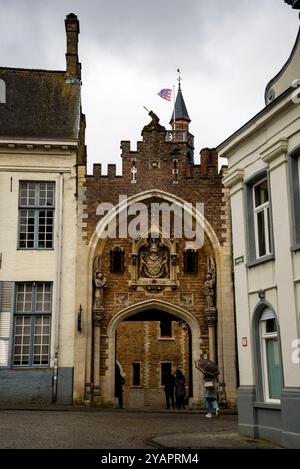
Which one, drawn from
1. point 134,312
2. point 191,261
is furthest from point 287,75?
point 134,312

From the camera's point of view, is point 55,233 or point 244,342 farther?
point 55,233

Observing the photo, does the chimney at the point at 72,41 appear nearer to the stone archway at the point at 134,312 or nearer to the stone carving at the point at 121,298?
the stone carving at the point at 121,298

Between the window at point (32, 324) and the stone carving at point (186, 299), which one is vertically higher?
the stone carving at point (186, 299)

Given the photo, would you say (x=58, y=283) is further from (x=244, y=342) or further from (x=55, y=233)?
(x=244, y=342)

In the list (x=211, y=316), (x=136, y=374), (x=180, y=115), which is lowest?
(x=136, y=374)

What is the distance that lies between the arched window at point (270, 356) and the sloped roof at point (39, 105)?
39.2 ft

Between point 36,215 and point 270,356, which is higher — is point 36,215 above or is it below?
above

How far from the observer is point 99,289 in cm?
2120

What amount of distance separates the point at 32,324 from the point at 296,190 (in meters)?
12.0

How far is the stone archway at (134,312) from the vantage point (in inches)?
823

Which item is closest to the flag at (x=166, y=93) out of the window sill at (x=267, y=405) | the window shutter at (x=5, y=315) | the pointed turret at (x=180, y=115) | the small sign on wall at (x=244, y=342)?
the window shutter at (x=5, y=315)

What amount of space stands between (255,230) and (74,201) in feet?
33.1

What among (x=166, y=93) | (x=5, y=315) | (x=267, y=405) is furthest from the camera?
(x=166, y=93)

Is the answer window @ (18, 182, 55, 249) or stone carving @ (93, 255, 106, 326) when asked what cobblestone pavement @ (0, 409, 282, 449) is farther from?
window @ (18, 182, 55, 249)
